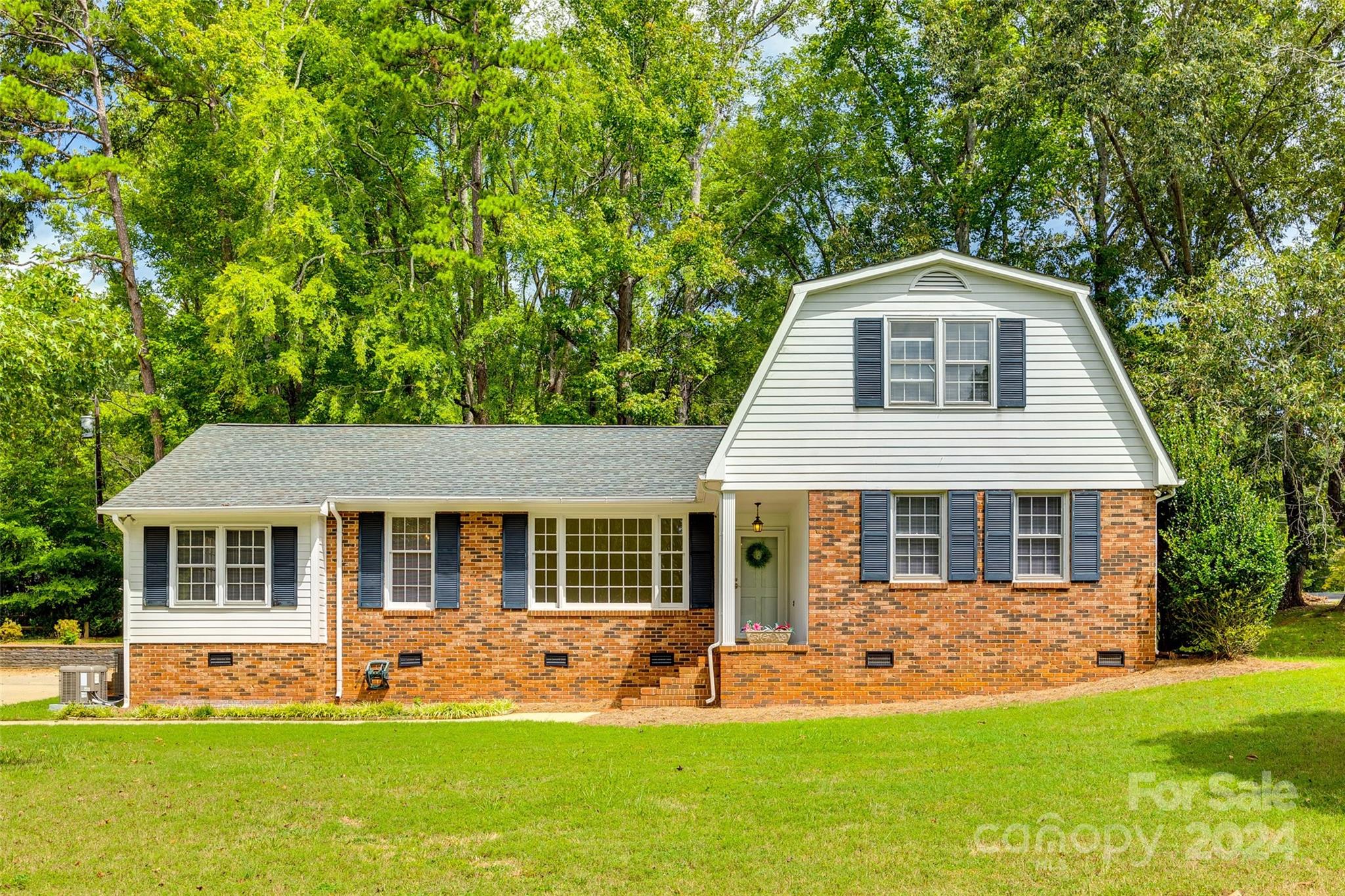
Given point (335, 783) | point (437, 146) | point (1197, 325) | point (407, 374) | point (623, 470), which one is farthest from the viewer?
point (437, 146)

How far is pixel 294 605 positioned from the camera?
1766 cm

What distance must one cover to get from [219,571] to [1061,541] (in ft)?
43.3

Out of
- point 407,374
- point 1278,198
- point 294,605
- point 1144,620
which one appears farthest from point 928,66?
point 294,605

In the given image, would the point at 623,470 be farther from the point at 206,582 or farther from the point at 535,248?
the point at 535,248

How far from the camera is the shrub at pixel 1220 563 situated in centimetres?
1609

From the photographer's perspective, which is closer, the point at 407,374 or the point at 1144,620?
the point at 1144,620

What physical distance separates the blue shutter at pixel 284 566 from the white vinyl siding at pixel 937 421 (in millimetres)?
7091

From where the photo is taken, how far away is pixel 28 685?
2175cm

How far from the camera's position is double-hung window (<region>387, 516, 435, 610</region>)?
18.1m

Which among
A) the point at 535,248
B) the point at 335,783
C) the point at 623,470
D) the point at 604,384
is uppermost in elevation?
the point at 535,248

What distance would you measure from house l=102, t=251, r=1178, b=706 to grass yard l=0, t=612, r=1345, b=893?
2.59 meters

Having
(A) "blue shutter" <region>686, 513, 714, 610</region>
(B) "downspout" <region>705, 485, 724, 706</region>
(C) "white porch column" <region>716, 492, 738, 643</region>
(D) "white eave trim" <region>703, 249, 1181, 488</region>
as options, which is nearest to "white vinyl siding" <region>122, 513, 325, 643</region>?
(A) "blue shutter" <region>686, 513, 714, 610</region>

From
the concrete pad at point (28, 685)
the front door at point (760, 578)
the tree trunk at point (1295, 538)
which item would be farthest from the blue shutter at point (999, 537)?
the concrete pad at point (28, 685)

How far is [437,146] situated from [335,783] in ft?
76.3
